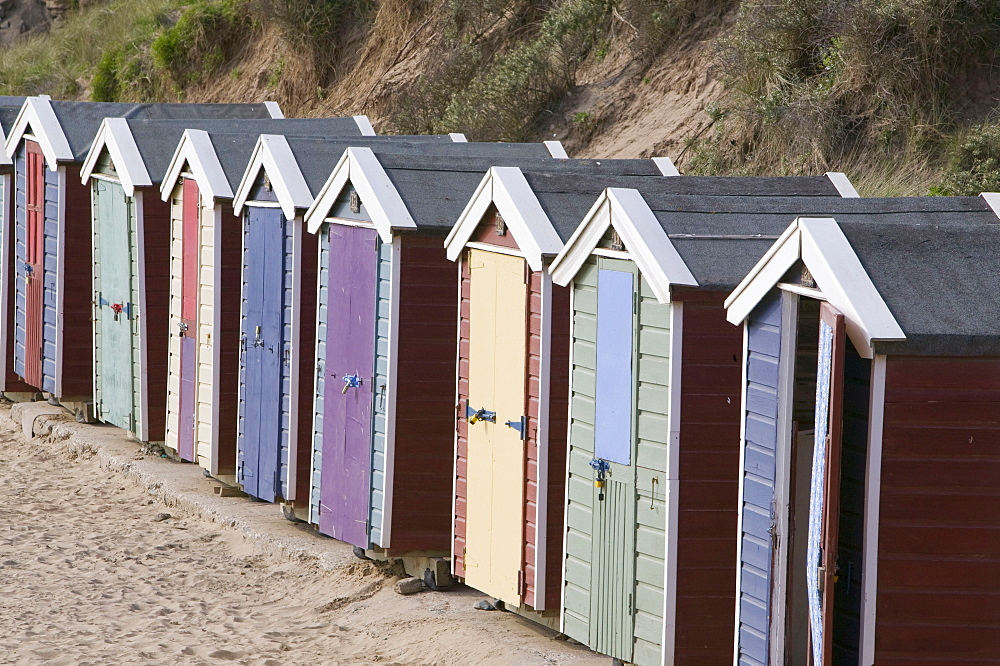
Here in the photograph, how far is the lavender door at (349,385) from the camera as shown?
848cm

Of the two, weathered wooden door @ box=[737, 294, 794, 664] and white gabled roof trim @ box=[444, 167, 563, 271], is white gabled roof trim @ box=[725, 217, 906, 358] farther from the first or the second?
white gabled roof trim @ box=[444, 167, 563, 271]

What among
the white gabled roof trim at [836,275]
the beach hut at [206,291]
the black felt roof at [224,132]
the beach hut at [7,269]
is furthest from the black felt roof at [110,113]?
the white gabled roof trim at [836,275]

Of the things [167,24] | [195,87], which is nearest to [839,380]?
[195,87]

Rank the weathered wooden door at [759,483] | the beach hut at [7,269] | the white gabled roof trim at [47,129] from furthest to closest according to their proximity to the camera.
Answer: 1. the beach hut at [7,269]
2. the white gabled roof trim at [47,129]
3. the weathered wooden door at [759,483]

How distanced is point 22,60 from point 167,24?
523cm

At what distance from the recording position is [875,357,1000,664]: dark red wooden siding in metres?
5.07

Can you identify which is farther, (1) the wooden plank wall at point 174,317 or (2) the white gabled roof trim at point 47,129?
(2) the white gabled roof trim at point 47,129

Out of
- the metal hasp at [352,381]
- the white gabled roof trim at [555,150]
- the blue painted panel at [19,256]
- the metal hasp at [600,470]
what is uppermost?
the white gabled roof trim at [555,150]

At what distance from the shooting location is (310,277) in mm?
9469

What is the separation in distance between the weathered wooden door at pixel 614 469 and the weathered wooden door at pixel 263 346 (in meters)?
3.55

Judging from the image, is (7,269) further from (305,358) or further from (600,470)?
→ (600,470)

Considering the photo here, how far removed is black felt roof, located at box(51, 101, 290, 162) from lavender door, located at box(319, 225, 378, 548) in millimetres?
4869

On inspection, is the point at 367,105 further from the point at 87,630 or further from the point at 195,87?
the point at 87,630

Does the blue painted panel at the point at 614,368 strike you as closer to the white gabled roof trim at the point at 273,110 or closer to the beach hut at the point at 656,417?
the beach hut at the point at 656,417
